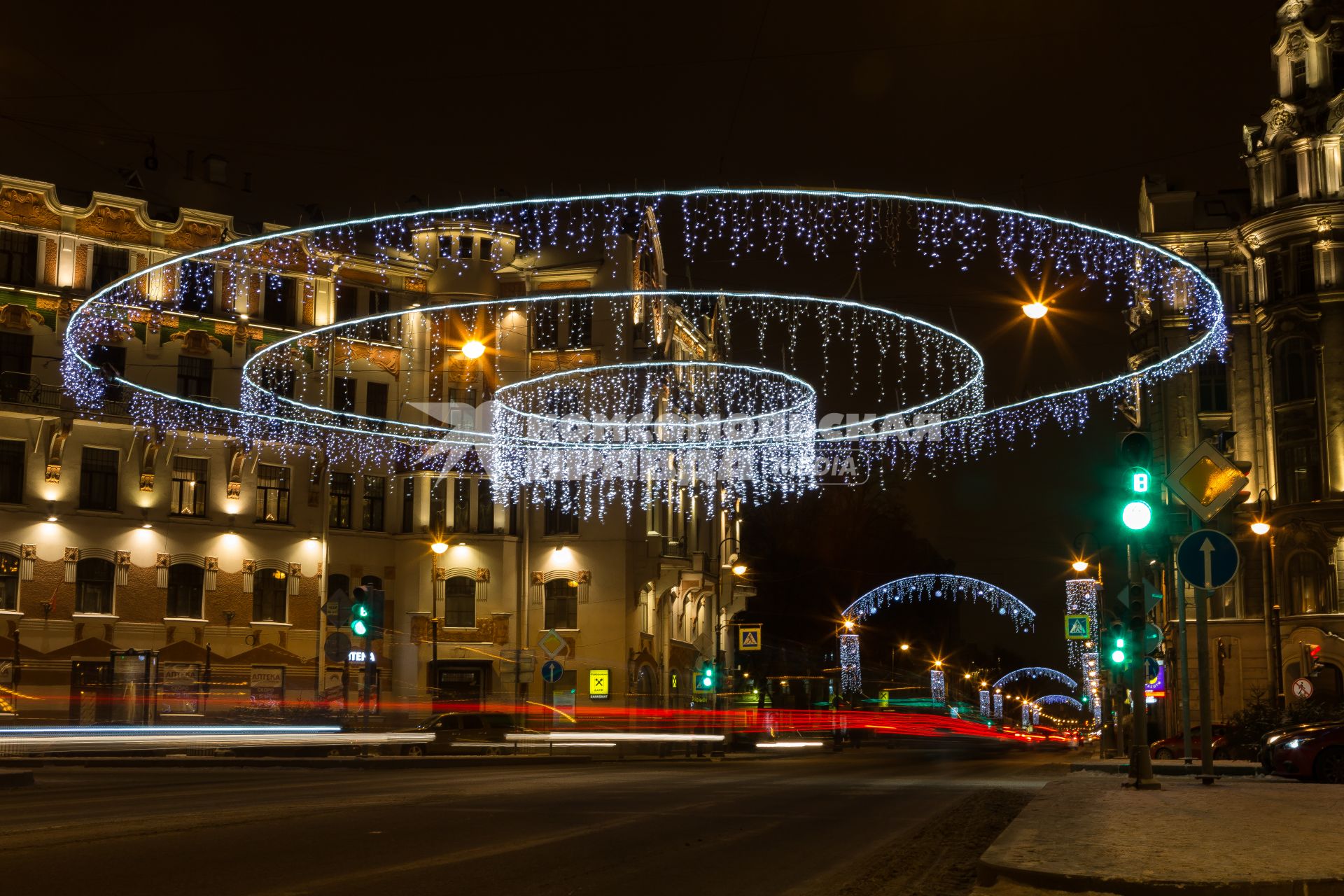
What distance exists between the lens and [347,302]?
56469mm

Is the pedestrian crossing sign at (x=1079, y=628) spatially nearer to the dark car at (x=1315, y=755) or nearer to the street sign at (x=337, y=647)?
the street sign at (x=337, y=647)

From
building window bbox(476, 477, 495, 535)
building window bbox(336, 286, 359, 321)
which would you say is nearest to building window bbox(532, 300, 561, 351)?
building window bbox(476, 477, 495, 535)

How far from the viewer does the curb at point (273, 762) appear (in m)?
34.1

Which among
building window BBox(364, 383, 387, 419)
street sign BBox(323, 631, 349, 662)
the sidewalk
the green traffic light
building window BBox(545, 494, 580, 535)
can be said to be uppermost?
building window BBox(364, 383, 387, 419)

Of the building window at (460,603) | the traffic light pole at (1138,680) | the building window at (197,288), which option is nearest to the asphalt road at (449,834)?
the traffic light pole at (1138,680)

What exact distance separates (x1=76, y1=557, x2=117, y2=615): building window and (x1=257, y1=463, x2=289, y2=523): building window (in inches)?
220

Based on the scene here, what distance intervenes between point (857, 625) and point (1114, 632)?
211ft

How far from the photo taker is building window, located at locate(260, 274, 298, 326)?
54.4m

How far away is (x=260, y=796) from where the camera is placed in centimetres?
1950

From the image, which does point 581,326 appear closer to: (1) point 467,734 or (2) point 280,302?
(2) point 280,302

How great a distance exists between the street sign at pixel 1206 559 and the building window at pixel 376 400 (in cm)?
4164

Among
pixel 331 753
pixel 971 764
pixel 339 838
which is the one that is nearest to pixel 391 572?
pixel 331 753

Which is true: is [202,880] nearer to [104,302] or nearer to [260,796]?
[260,796]

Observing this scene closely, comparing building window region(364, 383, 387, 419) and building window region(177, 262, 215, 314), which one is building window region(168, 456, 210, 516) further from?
building window region(364, 383, 387, 419)
